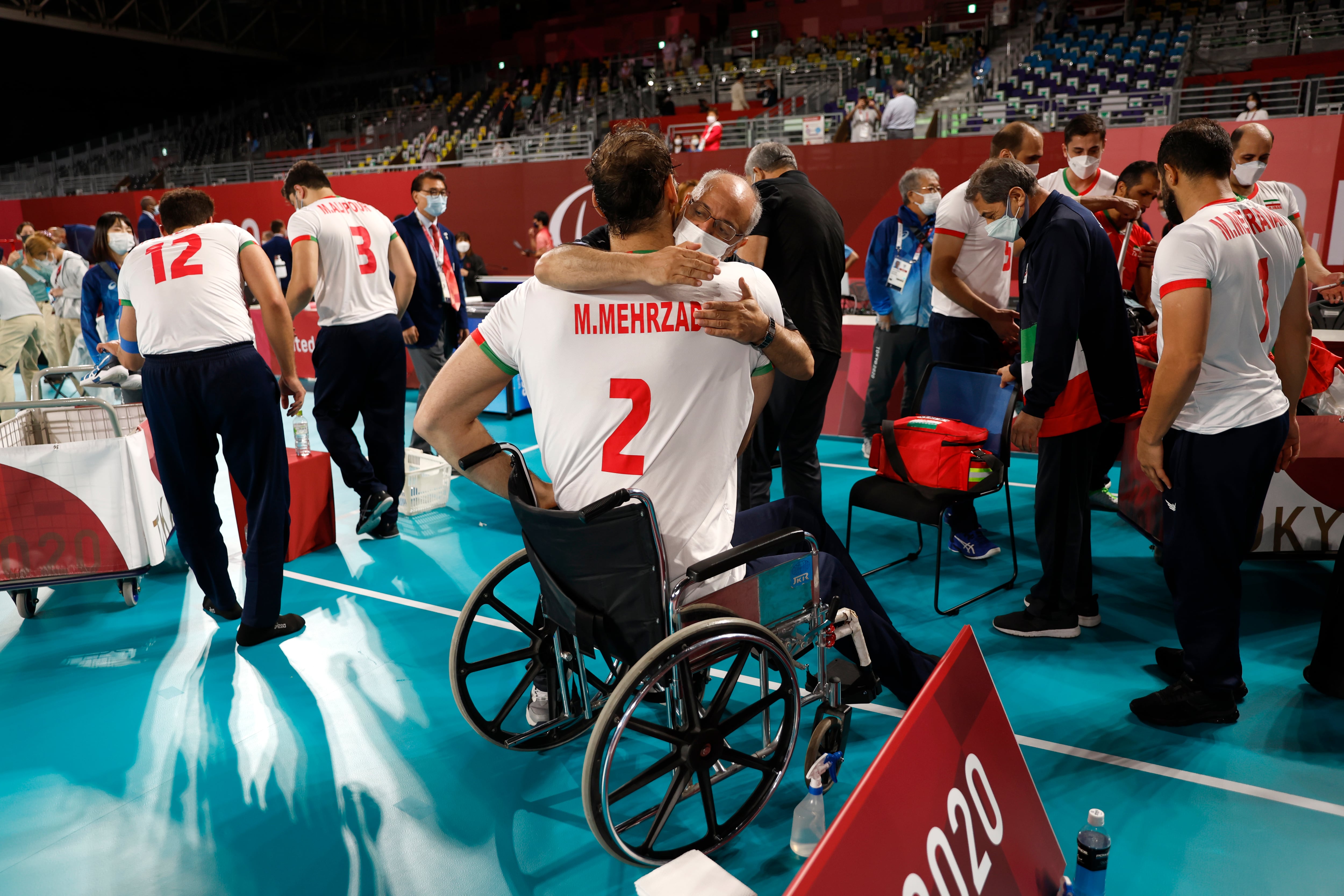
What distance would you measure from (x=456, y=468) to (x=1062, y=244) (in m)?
2.09

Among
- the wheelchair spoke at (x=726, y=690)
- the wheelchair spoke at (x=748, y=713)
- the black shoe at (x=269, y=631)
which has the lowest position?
the black shoe at (x=269, y=631)

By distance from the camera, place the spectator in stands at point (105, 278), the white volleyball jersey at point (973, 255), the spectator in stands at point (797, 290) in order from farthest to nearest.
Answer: the spectator in stands at point (105, 278) → the white volleyball jersey at point (973, 255) → the spectator in stands at point (797, 290)

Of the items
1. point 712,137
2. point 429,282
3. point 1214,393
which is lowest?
point 1214,393

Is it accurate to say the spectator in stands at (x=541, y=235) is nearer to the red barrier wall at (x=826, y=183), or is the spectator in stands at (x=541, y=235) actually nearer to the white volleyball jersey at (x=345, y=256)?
the red barrier wall at (x=826, y=183)

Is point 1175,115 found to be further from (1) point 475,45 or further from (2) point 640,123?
(1) point 475,45

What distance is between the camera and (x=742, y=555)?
6.28 feet

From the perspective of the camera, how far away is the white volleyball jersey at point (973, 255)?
13.0 ft

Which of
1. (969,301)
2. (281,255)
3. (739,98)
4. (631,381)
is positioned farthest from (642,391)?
(739,98)

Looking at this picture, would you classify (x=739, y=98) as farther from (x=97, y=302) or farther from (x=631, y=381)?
(x=631, y=381)

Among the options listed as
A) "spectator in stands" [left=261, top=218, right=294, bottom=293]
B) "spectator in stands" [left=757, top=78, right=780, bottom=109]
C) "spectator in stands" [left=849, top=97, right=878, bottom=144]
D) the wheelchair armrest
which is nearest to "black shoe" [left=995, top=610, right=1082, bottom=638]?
the wheelchair armrest

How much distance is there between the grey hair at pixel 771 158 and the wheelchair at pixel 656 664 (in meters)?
2.13

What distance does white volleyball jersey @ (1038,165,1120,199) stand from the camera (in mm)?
4359

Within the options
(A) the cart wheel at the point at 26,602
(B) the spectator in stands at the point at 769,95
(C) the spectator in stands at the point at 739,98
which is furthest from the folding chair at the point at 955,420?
(C) the spectator in stands at the point at 739,98

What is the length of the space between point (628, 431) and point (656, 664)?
0.52 m
